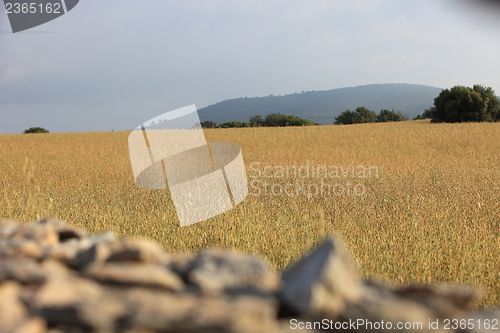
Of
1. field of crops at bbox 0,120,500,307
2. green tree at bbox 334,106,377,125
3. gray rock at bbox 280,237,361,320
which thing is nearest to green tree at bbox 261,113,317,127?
green tree at bbox 334,106,377,125

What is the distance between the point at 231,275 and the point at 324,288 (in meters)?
0.38

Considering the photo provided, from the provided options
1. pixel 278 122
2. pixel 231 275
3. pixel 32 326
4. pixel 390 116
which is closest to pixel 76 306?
pixel 32 326

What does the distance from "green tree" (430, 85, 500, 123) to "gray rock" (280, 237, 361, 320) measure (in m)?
Answer: 41.9

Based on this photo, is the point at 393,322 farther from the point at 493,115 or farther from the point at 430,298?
the point at 493,115

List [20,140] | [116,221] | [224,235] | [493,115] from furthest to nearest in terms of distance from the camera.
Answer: [493,115] < [20,140] < [116,221] < [224,235]

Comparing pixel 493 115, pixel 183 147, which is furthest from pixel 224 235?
pixel 493 115

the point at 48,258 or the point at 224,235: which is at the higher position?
the point at 48,258

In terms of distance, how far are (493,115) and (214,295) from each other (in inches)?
1829

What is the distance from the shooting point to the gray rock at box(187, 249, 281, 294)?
1.50 metres

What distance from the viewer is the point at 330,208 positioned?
239 inches

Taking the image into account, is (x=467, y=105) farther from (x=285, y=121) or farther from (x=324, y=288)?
(x=324, y=288)

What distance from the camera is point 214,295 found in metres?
1.45

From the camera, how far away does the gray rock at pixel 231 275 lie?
1.50 meters

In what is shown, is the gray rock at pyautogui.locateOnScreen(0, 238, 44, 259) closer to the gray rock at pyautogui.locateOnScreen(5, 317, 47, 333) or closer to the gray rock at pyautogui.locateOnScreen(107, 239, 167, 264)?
the gray rock at pyautogui.locateOnScreen(107, 239, 167, 264)
